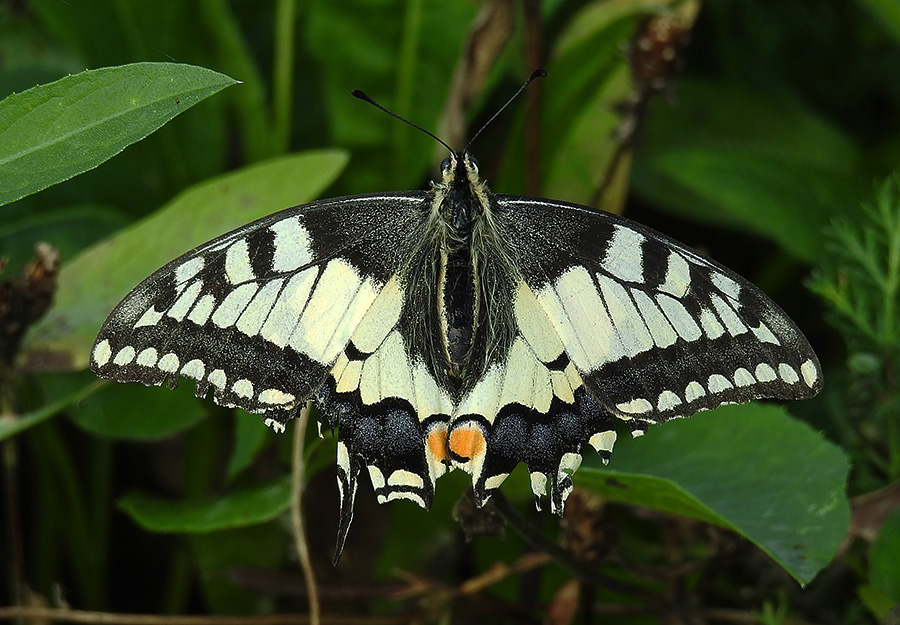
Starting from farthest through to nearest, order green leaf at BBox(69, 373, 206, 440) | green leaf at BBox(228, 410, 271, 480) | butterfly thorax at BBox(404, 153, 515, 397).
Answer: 1. green leaf at BBox(69, 373, 206, 440)
2. green leaf at BBox(228, 410, 271, 480)
3. butterfly thorax at BBox(404, 153, 515, 397)

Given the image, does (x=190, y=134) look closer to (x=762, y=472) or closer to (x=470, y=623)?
(x=470, y=623)

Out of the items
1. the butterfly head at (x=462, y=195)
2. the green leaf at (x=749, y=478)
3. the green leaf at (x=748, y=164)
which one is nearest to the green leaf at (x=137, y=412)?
the butterfly head at (x=462, y=195)

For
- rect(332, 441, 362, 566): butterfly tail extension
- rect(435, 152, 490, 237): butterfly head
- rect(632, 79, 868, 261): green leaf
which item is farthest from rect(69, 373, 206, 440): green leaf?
rect(632, 79, 868, 261): green leaf

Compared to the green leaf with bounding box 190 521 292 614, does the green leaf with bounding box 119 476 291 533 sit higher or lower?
higher

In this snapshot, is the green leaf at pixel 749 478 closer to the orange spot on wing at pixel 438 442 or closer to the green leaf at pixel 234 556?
the orange spot on wing at pixel 438 442

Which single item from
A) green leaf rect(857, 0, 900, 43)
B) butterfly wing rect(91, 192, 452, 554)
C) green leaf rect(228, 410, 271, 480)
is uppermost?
green leaf rect(857, 0, 900, 43)

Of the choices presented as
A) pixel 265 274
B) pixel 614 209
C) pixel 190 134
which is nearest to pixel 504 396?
pixel 265 274

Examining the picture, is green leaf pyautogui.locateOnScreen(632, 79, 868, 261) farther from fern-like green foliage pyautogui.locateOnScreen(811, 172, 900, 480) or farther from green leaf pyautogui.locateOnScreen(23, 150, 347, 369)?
green leaf pyautogui.locateOnScreen(23, 150, 347, 369)
